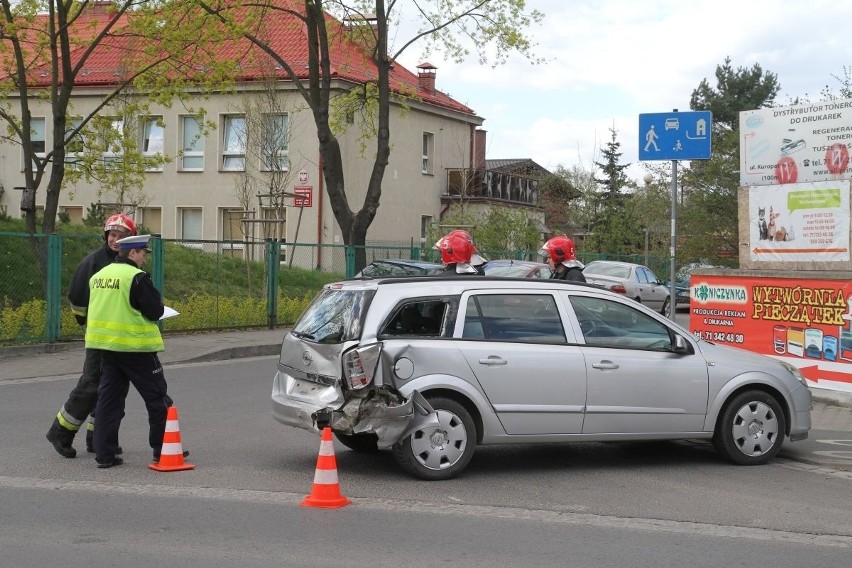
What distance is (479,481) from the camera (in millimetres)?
8492

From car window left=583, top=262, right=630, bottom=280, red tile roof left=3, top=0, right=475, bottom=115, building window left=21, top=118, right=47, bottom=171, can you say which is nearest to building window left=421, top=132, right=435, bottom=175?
red tile roof left=3, top=0, right=475, bottom=115

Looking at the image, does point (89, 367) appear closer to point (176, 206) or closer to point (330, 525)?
point (330, 525)

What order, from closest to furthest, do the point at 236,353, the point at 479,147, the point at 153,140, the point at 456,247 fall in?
the point at 456,247 → the point at 236,353 → the point at 153,140 → the point at 479,147

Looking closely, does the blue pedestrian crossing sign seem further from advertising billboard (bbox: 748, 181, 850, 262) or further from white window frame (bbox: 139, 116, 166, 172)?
white window frame (bbox: 139, 116, 166, 172)

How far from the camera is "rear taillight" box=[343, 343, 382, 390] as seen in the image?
812 centimetres

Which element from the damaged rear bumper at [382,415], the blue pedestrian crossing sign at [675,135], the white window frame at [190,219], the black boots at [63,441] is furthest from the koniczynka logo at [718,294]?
the white window frame at [190,219]

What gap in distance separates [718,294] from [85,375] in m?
8.85

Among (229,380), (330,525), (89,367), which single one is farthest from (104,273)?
(229,380)

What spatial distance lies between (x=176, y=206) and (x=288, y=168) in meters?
4.68

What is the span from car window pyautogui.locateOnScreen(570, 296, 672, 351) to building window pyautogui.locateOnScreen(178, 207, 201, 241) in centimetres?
3110

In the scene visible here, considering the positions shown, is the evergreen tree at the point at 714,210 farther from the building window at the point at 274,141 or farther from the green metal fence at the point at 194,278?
the building window at the point at 274,141

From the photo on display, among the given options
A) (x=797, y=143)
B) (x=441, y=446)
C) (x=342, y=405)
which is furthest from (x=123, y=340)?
(x=797, y=143)

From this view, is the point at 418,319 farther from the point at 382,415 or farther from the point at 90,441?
the point at 90,441

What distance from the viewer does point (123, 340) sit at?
850cm
